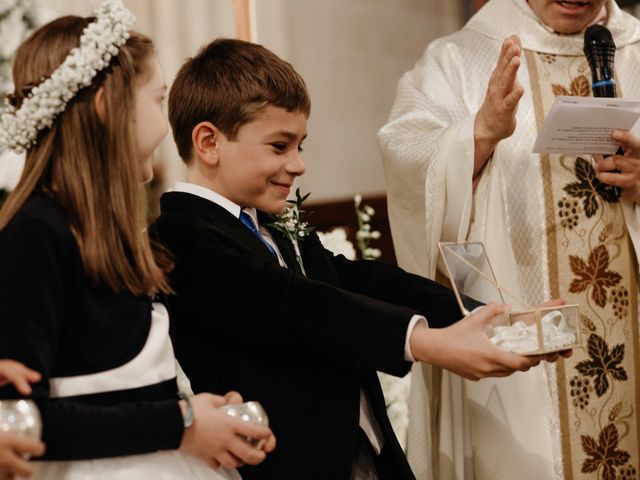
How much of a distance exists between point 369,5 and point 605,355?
155 inches

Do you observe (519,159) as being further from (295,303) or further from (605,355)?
(295,303)

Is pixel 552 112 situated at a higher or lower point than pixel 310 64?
lower

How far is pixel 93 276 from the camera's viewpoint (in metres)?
1.84

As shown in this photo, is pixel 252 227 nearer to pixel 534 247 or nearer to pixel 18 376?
pixel 18 376

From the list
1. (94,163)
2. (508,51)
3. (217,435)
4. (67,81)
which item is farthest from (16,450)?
(508,51)

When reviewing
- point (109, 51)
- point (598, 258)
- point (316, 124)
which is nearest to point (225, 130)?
point (109, 51)

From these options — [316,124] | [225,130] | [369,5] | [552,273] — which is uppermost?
[369,5]

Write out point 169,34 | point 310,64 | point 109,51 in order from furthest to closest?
point 310,64 < point 169,34 < point 109,51

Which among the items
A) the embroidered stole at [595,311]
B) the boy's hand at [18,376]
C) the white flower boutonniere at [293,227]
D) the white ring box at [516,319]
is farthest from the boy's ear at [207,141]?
the embroidered stole at [595,311]

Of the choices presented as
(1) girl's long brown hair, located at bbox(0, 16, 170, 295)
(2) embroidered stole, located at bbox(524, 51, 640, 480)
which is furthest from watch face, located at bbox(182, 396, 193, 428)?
(2) embroidered stole, located at bbox(524, 51, 640, 480)

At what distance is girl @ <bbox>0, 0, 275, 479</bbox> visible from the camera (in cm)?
174

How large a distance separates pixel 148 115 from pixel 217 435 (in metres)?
0.68

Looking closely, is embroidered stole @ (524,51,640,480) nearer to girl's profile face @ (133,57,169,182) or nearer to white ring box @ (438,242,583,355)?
white ring box @ (438,242,583,355)

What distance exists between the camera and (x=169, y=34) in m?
4.80
